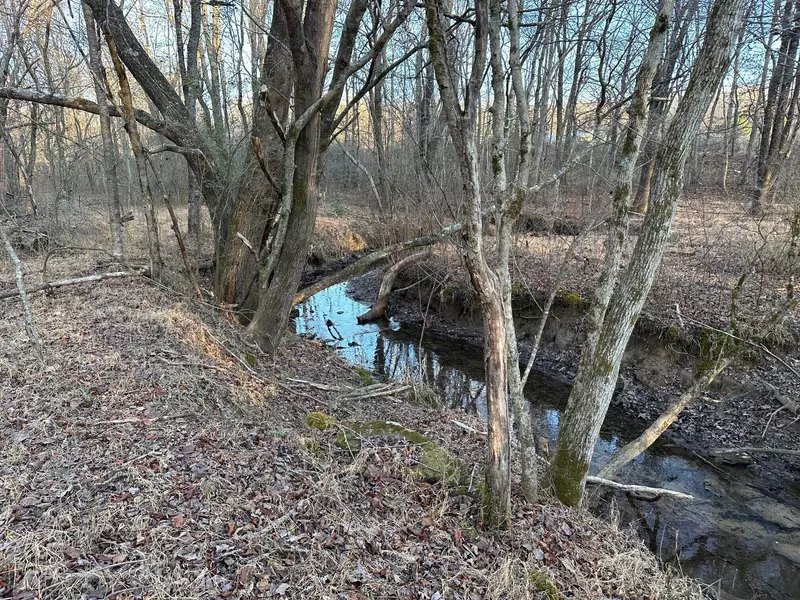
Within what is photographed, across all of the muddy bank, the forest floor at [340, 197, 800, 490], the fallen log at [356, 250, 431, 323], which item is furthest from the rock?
the fallen log at [356, 250, 431, 323]

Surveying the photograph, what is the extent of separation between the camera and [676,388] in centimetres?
831

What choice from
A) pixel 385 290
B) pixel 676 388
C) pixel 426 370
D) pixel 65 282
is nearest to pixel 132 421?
pixel 65 282

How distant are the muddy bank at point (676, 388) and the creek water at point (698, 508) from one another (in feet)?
1.09

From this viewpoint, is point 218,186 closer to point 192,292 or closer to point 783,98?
point 192,292

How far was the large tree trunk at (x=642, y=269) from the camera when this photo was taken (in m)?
3.46

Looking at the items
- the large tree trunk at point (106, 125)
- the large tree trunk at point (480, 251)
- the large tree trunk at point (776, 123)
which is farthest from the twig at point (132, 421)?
the large tree trunk at point (776, 123)

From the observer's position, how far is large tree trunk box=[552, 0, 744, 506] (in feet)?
11.3

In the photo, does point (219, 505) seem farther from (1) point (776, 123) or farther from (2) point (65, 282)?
(1) point (776, 123)

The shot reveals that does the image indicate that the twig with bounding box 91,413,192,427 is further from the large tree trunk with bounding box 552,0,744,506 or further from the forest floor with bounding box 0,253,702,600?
the large tree trunk with bounding box 552,0,744,506

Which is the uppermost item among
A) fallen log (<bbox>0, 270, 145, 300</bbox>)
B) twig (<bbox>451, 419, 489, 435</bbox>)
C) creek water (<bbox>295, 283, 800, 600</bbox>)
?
fallen log (<bbox>0, 270, 145, 300</bbox>)

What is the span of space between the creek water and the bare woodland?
42 cm

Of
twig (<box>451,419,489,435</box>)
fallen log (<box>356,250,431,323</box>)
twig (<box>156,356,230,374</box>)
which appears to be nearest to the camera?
twig (<box>156,356,230,374</box>)

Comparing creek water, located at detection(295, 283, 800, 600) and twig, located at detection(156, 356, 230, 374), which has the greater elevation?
twig, located at detection(156, 356, 230, 374)

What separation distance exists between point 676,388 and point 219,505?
26.5ft
